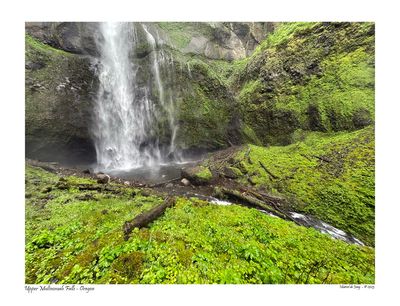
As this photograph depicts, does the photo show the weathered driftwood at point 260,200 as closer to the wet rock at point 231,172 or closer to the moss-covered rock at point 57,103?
the wet rock at point 231,172

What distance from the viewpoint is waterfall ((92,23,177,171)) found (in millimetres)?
14500

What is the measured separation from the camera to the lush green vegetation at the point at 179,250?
3.35 m

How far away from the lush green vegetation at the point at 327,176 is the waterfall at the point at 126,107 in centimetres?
802

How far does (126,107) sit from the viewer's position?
50.9ft

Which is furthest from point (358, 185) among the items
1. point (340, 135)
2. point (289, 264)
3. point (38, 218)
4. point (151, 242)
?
point (38, 218)

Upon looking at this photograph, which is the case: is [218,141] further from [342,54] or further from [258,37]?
[258,37]

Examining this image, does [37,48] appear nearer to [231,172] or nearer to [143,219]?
[143,219]

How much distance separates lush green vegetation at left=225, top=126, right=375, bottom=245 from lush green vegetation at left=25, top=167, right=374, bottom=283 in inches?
95.2

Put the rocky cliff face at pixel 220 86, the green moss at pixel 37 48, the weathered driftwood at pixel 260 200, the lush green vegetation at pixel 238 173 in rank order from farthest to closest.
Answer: the rocky cliff face at pixel 220 86
the green moss at pixel 37 48
the weathered driftwood at pixel 260 200
the lush green vegetation at pixel 238 173

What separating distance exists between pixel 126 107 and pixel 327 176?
14515mm

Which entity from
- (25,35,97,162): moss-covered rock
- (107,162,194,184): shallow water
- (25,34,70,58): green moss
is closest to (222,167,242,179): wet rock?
(107,162,194,184): shallow water

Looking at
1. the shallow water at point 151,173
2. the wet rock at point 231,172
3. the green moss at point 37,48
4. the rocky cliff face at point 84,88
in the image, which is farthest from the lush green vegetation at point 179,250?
the green moss at point 37,48

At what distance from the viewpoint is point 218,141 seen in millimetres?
16594

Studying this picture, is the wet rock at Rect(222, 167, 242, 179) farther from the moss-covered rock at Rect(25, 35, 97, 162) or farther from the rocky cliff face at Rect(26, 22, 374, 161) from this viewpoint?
the moss-covered rock at Rect(25, 35, 97, 162)
